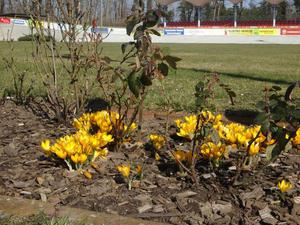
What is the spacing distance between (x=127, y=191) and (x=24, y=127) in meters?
1.94

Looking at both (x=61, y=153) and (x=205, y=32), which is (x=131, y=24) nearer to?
(x=61, y=153)

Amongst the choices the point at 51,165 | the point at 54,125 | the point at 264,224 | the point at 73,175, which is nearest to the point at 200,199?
the point at 264,224

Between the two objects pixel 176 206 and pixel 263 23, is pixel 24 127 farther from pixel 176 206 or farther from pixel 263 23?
pixel 263 23

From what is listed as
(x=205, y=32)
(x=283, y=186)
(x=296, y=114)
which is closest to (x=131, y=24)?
(x=296, y=114)

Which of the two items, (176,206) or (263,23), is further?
(263,23)

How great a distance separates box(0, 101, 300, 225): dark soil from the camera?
2686 millimetres

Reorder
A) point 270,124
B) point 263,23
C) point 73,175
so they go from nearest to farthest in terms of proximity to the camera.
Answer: point 270,124, point 73,175, point 263,23

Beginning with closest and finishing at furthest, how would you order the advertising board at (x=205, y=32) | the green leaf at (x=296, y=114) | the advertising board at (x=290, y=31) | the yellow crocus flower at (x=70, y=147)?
the green leaf at (x=296, y=114) < the yellow crocus flower at (x=70, y=147) < the advertising board at (x=290, y=31) < the advertising board at (x=205, y=32)

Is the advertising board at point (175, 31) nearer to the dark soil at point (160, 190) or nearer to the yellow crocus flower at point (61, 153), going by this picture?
the dark soil at point (160, 190)

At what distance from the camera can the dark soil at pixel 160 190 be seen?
269 cm

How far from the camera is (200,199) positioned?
285 centimetres

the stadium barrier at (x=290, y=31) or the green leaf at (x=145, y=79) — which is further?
the stadium barrier at (x=290, y=31)

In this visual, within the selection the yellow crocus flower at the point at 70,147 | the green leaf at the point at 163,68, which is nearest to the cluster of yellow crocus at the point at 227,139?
the green leaf at the point at 163,68

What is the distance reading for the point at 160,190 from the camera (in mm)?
2992
